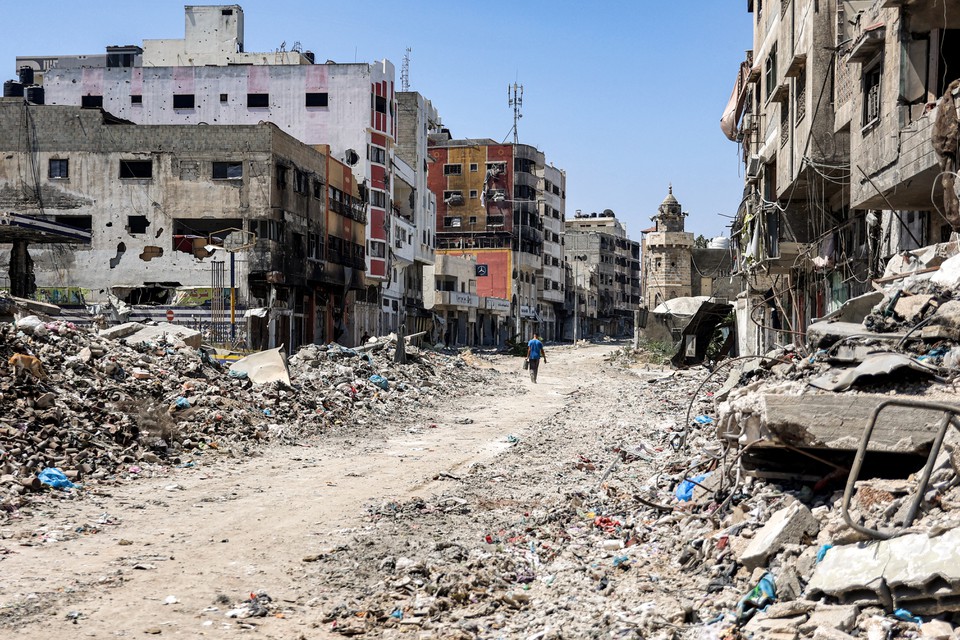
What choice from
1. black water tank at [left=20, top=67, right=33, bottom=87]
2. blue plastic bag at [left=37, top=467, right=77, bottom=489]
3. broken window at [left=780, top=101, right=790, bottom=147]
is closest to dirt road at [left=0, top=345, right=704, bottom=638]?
blue plastic bag at [left=37, top=467, right=77, bottom=489]

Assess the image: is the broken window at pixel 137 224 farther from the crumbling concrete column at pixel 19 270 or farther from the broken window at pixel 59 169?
the crumbling concrete column at pixel 19 270

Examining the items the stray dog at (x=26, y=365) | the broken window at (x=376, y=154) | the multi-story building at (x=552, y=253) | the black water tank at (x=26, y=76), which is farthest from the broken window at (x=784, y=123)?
the multi-story building at (x=552, y=253)

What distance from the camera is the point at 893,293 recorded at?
9484 mm

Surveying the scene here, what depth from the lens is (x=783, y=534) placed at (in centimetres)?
611

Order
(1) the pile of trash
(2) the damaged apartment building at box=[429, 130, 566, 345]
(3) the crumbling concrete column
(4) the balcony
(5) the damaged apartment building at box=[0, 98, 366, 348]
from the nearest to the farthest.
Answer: (1) the pile of trash < (3) the crumbling concrete column < (5) the damaged apartment building at box=[0, 98, 366, 348] < (4) the balcony < (2) the damaged apartment building at box=[429, 130, 566, 345]

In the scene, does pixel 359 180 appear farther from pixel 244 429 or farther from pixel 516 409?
pixel 244 429

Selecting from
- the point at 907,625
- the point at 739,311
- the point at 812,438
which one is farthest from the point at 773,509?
A: the point at 739,311

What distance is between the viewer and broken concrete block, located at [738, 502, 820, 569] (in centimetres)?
610

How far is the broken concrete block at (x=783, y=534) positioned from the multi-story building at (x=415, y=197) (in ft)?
185

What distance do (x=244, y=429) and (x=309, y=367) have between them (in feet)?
27.2

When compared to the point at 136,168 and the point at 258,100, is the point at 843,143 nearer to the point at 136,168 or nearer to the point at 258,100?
the point at 136,168

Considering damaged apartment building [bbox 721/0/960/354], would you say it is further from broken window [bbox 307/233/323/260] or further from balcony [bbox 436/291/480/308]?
balcony [bbox 436/291/480/308]

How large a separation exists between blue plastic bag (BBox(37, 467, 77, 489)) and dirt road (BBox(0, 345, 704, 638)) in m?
0.30

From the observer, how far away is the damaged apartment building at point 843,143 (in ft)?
43.8
